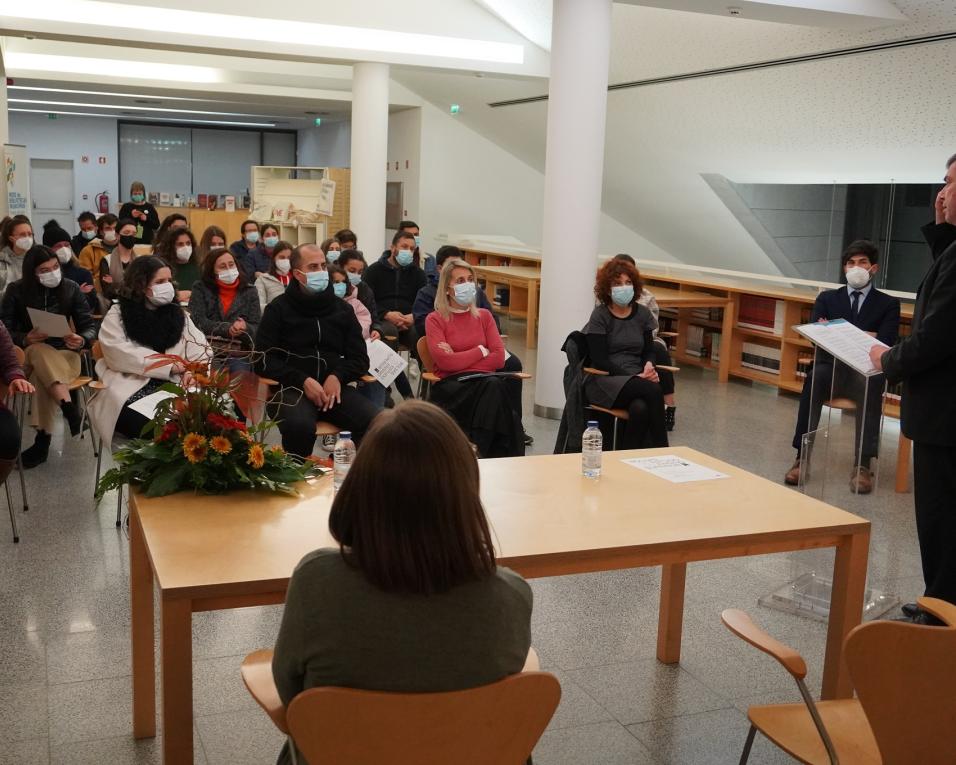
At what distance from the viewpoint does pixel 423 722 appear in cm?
182

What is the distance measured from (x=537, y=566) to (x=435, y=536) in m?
0.97

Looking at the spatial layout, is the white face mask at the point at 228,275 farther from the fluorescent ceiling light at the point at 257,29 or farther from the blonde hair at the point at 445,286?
the fluorescent ceiling light at the point at 257,29

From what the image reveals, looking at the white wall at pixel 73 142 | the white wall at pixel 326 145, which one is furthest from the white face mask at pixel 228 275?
the white wall at pixel 73 142

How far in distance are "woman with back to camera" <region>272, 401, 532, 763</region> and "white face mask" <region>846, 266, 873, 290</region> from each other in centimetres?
560

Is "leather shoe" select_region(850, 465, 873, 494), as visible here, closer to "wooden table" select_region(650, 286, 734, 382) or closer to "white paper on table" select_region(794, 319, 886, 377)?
"white paper on table" select_region(794, 319, 886, 377)

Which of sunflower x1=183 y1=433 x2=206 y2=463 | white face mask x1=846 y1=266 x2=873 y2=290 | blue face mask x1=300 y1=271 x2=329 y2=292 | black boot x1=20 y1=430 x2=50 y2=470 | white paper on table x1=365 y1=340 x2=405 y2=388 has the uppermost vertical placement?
white face mask x1=846 y1=266 x2=873 y2=290

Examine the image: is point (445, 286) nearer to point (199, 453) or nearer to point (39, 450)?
point (39, 450)

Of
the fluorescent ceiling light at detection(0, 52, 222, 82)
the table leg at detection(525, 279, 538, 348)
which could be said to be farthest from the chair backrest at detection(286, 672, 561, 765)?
the fluorescent ceiling light at detection(0, 52, 222, 82)

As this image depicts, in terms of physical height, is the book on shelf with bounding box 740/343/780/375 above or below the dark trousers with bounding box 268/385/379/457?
below

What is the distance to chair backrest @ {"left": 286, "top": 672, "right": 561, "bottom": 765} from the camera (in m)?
1.79

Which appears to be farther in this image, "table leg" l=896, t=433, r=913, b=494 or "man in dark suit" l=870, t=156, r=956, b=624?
"table leg" l=896, t=433, r=913, b=494

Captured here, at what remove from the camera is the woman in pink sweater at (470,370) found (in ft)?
21.1

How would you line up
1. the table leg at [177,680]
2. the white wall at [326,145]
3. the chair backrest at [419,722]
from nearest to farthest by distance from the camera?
the chair backrest at [419,722] → the table leg at [177,680] → the white wall at [326,145]

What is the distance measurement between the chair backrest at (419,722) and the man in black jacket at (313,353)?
372 centimetres
